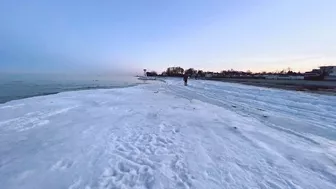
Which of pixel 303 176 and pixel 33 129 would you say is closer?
pixel 303 176

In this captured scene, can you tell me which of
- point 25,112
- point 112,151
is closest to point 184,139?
point 112,151

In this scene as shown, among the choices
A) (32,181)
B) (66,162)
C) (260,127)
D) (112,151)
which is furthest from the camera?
(260,127)

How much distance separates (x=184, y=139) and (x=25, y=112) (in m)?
8.44

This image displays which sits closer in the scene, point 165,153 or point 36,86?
point 165,153

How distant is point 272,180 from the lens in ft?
14.3

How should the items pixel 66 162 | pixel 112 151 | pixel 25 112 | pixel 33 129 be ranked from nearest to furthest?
pixel 66 162 < pixel 112 151 < pixel 33 129 < pixel 25 112

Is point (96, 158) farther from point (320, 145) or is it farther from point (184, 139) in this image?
point (320, 145)

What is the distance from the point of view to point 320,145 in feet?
21.6

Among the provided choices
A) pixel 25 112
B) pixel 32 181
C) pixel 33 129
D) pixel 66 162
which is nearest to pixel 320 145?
pixel 66 162

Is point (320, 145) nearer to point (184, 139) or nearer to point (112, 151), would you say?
point (184, 139)

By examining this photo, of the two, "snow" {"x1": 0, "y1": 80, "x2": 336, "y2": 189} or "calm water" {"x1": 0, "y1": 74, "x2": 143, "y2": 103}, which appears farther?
"calm water" {"x1": 0, "y1": 74, "x2": 143, "y2": 103}

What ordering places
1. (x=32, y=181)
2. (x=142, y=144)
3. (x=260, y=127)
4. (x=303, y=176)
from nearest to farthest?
(x=32, y=181)
(x=303, y=176)
(x=142, y=144)
(x=260, y=127)

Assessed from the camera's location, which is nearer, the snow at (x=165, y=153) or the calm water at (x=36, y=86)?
the snow at (x=165, y=153)

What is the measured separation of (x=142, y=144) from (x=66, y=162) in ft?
6.59
